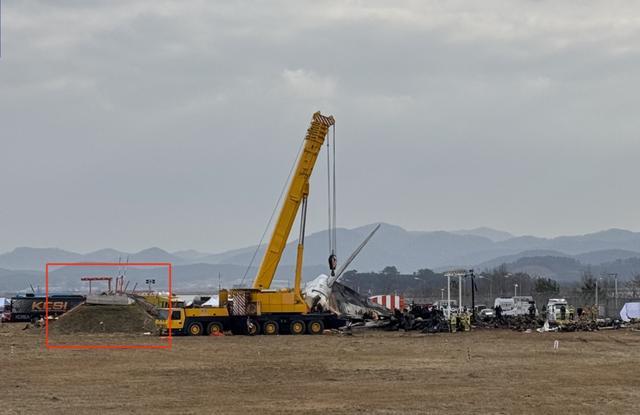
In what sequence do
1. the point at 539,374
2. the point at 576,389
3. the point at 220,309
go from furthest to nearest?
the point at 220,309 < the point at 539,374 < the point at 576,389

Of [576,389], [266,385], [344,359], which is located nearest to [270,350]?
[344,359]

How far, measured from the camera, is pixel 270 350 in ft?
122

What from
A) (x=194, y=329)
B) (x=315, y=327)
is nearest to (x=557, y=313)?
(x=315, y=327)

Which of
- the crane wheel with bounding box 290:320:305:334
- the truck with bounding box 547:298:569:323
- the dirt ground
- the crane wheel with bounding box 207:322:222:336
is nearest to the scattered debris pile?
the crane wheel with bounding box 207:322:222:336

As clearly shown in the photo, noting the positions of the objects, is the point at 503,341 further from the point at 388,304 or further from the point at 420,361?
the point at 388,304

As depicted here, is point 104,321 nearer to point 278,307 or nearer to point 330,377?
point 278,307

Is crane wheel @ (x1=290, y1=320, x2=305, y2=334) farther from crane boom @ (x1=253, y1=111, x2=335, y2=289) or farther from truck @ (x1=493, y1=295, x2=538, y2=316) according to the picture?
truck @ (x1=493, y1=295, x2=538, y2=316)

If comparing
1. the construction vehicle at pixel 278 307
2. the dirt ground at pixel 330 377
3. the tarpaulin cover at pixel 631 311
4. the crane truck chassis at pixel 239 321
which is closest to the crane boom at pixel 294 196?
the construction vehicle at pixel 278 307

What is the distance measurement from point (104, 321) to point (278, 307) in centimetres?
1125

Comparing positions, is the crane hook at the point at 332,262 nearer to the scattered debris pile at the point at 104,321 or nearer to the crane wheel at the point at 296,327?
the crane wheel at the point at 296,327

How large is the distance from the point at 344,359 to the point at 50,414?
1474 cm

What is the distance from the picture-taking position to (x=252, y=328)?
155 ft

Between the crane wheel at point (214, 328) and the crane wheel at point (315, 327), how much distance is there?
4.33m

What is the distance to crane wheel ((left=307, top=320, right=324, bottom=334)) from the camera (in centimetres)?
4781
